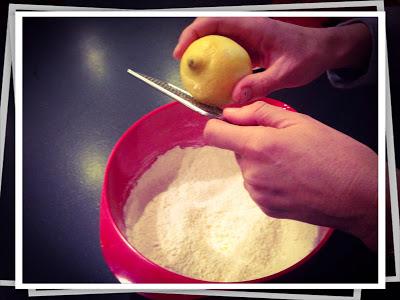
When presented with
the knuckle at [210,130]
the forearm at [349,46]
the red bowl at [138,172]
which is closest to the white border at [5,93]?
the red bowl at [138,172]

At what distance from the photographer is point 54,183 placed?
0.62m

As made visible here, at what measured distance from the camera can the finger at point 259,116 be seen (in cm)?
58

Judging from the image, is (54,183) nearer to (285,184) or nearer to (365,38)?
(285,184)

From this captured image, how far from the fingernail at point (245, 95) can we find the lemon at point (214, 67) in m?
0.02

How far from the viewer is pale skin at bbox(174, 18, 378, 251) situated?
576mm

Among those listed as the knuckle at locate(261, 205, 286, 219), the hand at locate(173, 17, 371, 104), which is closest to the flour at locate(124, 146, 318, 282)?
the knuckle at locate(261, 205, 286, 219)

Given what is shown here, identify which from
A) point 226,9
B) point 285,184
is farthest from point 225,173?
point 226,9

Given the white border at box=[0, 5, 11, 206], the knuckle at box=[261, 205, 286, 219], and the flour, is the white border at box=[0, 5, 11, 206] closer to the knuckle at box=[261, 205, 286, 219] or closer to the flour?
the flour

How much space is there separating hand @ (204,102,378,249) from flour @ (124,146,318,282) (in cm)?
3

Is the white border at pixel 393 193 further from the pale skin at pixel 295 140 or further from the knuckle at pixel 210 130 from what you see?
the knuckle at pixel 210 130

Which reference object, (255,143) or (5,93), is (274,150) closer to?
(255,143)

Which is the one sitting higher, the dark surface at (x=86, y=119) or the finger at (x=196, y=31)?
the finger at (x=196, y=31)

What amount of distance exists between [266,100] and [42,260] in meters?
0.35

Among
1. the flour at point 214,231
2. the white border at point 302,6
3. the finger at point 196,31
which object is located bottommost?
the flour at point 214,231
